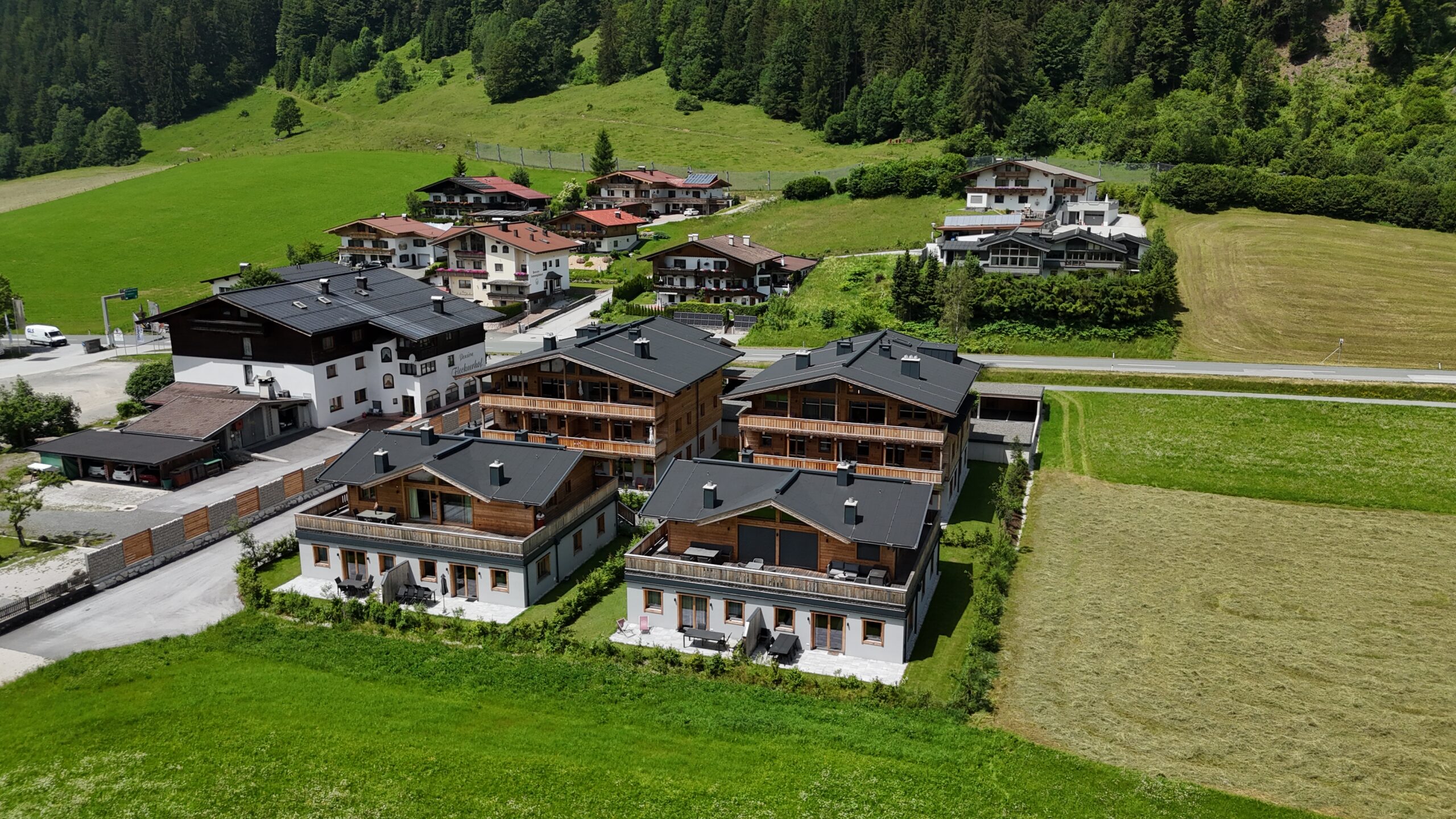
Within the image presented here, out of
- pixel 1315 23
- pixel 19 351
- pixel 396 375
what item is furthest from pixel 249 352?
pixel 1315 23

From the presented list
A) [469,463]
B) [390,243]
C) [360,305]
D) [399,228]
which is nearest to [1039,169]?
[399,228]

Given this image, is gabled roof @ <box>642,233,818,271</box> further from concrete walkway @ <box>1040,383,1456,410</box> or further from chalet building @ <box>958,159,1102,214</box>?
concrete walkway @ <box>1040,383,1456,410</box>

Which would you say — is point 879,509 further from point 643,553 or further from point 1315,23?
point 1315,23

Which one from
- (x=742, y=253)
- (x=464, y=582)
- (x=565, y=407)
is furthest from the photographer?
(x=742, y=253)

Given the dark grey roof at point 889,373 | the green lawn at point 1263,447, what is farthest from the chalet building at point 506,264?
the green lawn at point 1263,447

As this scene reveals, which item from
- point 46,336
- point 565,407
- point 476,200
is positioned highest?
point 476,200

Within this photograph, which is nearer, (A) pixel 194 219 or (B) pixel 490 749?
(B) pixel 490 749

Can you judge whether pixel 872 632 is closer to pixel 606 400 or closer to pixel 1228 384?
pixel 606 400
